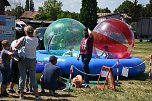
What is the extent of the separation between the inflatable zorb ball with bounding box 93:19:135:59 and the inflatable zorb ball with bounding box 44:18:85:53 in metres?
1.00

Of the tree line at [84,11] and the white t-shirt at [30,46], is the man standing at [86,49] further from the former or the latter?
the tree line at [84,11]

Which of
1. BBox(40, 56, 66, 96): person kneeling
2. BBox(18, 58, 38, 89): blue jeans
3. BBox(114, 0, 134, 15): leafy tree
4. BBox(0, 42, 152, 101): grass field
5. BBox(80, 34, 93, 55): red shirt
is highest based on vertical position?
BBox(114, 0, 134, 15): leafy tree

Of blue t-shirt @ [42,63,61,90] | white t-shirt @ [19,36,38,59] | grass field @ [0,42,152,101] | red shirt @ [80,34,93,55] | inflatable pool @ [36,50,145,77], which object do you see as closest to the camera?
white t-shirt @ [19,36,38,59]

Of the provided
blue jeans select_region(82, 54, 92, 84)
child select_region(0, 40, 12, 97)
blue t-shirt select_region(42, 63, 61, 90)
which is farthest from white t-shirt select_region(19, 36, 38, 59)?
blue jeans select_region(82, 54, 92, 84)

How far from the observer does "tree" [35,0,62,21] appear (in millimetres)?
88575

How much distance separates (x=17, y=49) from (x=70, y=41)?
19.8ft

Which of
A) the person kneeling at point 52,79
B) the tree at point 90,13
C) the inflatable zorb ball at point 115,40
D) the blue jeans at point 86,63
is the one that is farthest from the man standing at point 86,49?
the tree at point 90,13

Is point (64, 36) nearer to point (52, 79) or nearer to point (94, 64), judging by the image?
point (94, 64)

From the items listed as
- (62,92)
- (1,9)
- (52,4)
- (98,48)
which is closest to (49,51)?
(98,48)

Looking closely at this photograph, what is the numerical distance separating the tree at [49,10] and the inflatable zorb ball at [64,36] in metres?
70.9

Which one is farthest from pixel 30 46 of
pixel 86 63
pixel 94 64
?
pixel 94 64

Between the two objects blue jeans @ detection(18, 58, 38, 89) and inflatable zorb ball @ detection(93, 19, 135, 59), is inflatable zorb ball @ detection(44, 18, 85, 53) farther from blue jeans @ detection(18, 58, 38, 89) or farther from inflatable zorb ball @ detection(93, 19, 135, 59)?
blue jeans @ detection(18, 58, 38, 89)

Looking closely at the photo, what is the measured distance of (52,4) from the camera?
10231 centimetres

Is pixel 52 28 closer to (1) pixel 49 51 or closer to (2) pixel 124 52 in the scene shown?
(1) pixel 49 51
